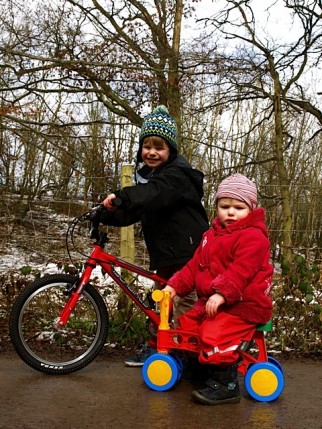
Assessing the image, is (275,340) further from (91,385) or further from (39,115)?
(39,115)

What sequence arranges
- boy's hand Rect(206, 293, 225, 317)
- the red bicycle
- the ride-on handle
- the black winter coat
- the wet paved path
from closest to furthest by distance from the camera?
the wet paved path → boy's hand Rect(206, 293, 225, 317) → the red bicycle → the ride-on handle → the black winter coat

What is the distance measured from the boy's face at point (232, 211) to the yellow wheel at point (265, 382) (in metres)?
0.84

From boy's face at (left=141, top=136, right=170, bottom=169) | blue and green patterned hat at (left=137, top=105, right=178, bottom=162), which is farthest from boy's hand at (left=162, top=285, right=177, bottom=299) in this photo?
blue and green patterned hat at (left=137, top=105, right=178, bottom=162)

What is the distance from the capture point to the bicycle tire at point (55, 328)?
11.3 ft

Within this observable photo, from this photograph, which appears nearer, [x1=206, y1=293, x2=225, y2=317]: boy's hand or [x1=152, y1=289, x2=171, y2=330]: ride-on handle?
[x1=206, y1=293, x2=225, y2=317]: boy's hand

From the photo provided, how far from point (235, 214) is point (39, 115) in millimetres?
8156

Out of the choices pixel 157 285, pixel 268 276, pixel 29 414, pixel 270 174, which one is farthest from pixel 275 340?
pixel 270 174

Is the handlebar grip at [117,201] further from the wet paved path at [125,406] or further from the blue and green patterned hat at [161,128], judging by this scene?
the wet paved path at [125,406]

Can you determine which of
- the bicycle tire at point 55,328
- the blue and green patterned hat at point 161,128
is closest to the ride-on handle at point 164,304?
the bicycle tire at point 55,328

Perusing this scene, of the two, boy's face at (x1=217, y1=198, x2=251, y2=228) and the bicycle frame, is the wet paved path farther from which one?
boy's face at (x1=217, y1=198, x2=251, y2=228)

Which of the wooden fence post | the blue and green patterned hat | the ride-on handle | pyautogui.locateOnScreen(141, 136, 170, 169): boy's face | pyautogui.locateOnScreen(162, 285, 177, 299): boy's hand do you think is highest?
the blue and green patterned hat

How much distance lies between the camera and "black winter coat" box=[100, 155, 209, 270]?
3400mm

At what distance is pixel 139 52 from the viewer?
28.1ft

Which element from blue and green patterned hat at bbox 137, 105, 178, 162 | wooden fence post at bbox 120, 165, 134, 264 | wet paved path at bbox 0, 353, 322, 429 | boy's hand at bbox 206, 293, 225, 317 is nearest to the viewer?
wet paved path at bbox 0, 353, 322, 429
